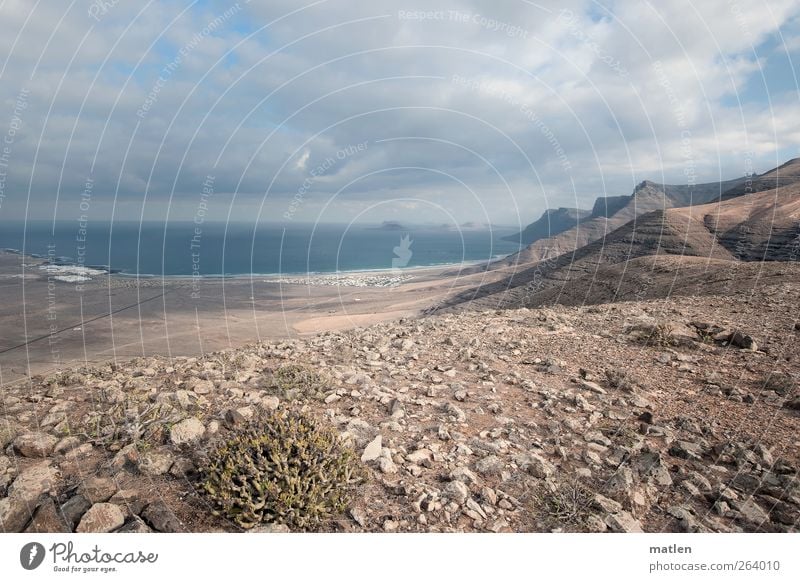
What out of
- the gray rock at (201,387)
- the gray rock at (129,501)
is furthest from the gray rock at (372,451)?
the gray rock at (201,387)

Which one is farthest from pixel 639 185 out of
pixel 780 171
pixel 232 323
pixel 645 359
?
pixel 645 359

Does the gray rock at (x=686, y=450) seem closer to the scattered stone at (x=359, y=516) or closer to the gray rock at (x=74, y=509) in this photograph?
the scattered stone at (x=359, y=516)

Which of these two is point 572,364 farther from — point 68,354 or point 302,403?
point 68,354

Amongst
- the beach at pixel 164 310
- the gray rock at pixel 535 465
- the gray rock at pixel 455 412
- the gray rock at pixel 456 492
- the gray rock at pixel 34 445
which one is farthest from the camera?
the beach at pixel 164 310

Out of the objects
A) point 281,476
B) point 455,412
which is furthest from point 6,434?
point 455,412

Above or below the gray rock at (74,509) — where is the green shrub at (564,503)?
below
